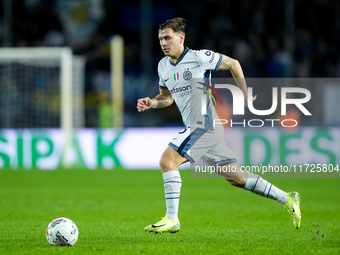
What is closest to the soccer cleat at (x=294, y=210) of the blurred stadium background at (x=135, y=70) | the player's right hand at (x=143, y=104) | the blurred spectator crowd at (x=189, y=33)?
the player's right hand at (x=143, y=104)

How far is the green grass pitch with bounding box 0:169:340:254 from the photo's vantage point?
537 centimetres

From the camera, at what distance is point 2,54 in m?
15.0

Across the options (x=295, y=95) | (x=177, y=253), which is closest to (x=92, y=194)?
(x=177, y=253)

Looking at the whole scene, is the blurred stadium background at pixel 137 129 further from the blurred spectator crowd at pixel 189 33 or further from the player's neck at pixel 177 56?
the player's neck at pixel 177 56

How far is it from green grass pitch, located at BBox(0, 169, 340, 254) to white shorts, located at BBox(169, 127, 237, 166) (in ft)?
2.76

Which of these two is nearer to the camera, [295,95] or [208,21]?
[295,95]

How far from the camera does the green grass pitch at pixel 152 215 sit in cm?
537

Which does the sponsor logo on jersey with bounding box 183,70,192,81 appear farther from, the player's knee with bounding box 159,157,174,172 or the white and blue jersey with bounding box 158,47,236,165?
the player's knee with bounding box 159,157,174,172

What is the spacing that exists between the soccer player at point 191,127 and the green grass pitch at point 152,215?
17.7 inches

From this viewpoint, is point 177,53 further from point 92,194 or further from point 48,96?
point 48,96

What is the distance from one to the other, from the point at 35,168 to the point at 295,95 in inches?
297

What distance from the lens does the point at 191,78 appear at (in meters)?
5.84

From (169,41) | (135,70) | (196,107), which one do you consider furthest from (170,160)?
(135,70)

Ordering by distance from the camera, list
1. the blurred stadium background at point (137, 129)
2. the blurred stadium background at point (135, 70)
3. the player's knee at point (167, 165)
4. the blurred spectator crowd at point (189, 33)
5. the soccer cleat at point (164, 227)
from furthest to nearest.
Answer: the blurred spectator crowd at point (189, 33) < the blurred stadium background at point (135, 70) < the blurred stadium background at point (137, 129) < the player's knee at point (167, 165) < the soccer cleat at point (164, 227)
